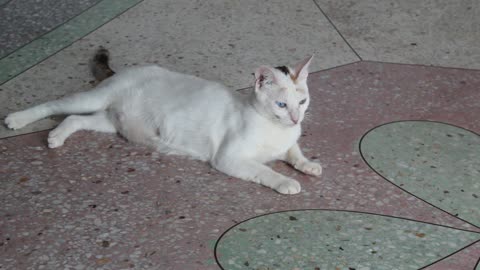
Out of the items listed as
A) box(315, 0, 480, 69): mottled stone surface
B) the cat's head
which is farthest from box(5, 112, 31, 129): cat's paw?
box(315, 0, 480, 69): mottled stone surface

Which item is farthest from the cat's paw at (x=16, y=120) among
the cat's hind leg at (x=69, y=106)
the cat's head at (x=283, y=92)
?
the cat's head at (x=283, y=92)

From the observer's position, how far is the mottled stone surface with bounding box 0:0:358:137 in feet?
13.0

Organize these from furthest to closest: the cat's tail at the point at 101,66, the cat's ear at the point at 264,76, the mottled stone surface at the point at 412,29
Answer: the mottled stone surface at the point at 412,29
the cat's tail at the point at 101,66
the cat's ear at the point at 264,76

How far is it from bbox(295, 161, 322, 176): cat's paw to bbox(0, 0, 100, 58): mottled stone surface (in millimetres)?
2085

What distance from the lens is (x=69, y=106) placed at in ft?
11.4

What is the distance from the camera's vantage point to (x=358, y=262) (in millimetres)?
2580

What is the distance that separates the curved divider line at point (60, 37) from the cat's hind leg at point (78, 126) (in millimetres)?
757

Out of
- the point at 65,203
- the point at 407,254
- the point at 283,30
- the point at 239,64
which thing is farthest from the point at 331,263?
the point at 283,30

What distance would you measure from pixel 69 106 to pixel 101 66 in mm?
480

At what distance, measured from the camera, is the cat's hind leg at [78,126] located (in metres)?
3.31

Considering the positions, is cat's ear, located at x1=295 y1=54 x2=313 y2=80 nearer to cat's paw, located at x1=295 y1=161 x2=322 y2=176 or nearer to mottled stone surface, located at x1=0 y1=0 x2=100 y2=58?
cat's paw, located at x1=295 y1=161 x2=322 y2=176

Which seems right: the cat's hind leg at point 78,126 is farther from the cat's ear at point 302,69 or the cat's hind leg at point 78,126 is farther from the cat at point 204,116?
the cat's ear at point 302,69

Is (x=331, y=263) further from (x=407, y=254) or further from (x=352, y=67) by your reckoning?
(x=352, y=67)

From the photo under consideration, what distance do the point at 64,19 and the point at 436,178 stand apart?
2741mm
